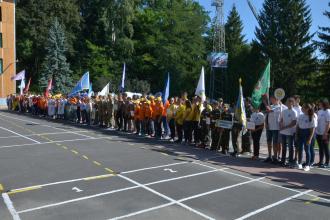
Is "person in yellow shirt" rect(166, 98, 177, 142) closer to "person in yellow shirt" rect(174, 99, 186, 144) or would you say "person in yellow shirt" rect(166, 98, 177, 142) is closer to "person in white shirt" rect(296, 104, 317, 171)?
"person in yellow shirt" rect(174, 99, 186, 144)

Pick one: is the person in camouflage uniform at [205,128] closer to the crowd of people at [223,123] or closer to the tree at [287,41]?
the crowd of people at [223,123]

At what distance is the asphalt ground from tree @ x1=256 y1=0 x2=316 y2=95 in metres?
36.8

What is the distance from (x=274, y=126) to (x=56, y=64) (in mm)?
45863

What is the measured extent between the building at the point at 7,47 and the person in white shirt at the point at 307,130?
49913 mm

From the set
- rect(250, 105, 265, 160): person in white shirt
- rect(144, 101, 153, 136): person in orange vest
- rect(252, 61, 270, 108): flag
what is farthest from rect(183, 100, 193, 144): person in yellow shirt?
rect(250, 105, 265, 160): person in white shirt

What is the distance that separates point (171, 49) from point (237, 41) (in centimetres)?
1005

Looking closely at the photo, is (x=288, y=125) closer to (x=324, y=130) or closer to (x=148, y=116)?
(x=324, y=130)

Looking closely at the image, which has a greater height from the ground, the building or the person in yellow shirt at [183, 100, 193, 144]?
the building

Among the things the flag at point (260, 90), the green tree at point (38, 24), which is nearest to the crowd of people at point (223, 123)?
the flag at point (260, 90)

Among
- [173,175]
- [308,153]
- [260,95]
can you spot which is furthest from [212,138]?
[173,175]

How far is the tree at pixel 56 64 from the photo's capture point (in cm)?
5553

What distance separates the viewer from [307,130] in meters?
12.9

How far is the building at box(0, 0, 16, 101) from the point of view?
5712 centimetres

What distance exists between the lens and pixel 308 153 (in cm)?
1291
